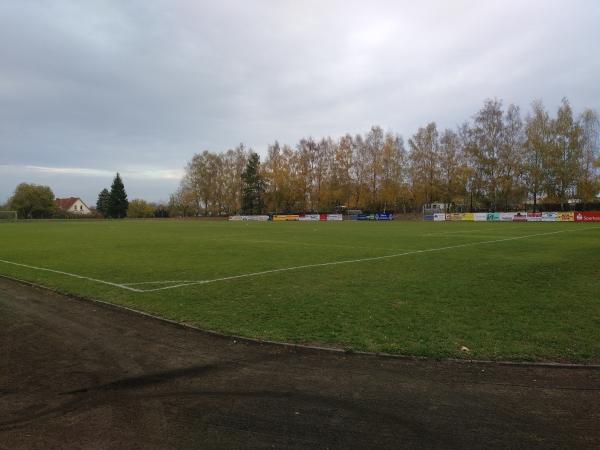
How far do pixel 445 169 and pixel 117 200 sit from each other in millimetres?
80488

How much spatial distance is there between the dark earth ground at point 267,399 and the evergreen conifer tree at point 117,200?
10634 centimetres

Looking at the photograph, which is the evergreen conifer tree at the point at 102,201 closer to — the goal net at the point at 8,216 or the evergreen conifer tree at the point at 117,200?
the evergreen conifer tree at the point at 117,200

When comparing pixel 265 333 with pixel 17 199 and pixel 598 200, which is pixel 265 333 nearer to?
pixel 598 200

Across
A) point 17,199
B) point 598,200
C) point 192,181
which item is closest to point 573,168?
point 598,200

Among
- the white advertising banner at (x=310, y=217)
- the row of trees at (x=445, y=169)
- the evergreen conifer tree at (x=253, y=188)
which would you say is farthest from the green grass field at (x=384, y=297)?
Result: the evergreen conifer tree at (x=253, y=188)

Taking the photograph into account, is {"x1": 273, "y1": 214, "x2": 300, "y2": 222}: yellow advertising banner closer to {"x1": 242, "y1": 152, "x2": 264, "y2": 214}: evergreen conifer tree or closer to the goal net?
{"x1": 242, "y1": 152, "x2": 264, "y2": 214}: evergreen conifer tree

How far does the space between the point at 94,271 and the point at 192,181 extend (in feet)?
301

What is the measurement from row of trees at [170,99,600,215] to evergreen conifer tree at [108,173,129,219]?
31.8m

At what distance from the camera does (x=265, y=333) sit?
650 cm

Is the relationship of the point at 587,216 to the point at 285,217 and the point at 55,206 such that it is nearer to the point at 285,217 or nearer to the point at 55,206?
the point at 285,217

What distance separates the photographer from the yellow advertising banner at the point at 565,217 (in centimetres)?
5181

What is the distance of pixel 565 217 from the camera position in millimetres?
52281

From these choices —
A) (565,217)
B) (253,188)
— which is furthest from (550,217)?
(253,188)

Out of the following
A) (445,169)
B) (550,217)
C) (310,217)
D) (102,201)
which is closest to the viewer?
(550,217)
